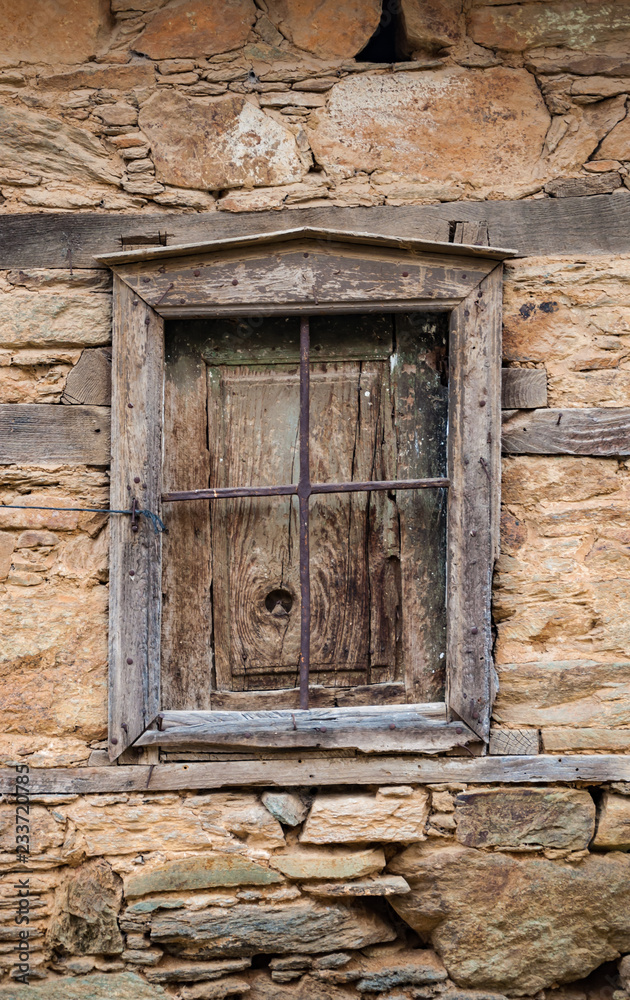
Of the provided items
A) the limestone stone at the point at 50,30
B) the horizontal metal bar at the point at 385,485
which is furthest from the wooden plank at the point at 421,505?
the limestone stone at the point at 50,30

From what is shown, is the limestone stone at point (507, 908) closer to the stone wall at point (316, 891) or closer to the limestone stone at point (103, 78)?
the stone wall at point (316, 891)

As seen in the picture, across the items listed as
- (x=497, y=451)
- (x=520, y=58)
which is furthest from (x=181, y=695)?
(x=520, y=58)

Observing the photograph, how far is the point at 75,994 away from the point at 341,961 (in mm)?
768

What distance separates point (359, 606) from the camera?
2.13 metres

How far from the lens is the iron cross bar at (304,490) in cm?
201

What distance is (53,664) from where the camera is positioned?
6.64 ft

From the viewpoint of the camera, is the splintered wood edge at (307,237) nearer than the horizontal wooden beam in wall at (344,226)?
Yes

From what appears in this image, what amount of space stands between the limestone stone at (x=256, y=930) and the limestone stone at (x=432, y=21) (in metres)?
2.56

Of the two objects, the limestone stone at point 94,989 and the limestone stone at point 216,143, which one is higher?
the limestone stone at point 216,143

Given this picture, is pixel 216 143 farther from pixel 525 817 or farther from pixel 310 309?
pixel 525 817

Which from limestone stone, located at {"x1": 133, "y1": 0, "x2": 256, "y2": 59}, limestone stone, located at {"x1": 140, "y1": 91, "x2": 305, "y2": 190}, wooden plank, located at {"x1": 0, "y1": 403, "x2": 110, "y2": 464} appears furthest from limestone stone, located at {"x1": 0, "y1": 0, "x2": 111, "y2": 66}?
wooden plank, located at {"x1": 0, "y1": 403, "x2": 110, "y2": 464}

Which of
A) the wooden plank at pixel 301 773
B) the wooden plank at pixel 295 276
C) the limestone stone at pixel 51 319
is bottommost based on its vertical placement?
the wooden plank at pixel 301 773

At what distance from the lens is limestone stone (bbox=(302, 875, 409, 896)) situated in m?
1.98

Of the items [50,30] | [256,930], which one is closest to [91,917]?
[256,930]
